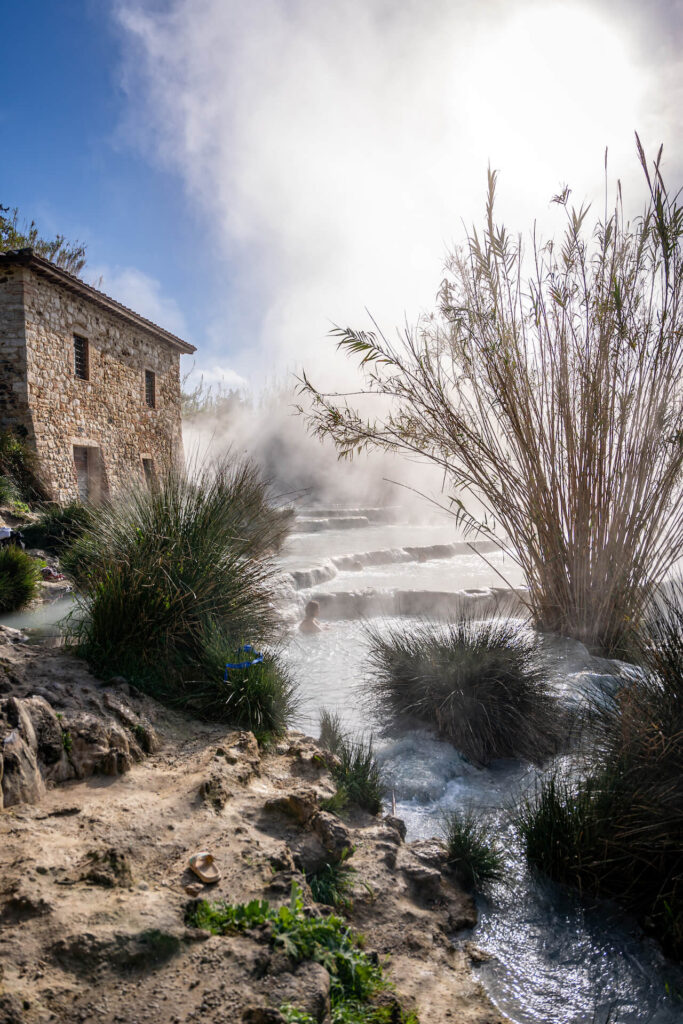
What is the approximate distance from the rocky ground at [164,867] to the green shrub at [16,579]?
4023 millimetres

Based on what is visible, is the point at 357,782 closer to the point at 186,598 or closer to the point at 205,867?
the point at 205,867

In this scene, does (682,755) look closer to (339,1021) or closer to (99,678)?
(339,1021)

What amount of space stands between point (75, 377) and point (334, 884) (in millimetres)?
14261

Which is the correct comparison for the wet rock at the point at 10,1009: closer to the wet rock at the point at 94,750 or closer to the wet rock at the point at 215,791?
the wet rock at the point at 215,791

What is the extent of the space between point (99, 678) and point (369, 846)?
6.31 ft

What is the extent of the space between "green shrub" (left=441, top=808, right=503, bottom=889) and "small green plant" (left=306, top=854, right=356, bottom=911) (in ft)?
2.35

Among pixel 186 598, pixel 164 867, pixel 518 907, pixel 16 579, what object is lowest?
pixel 518 907

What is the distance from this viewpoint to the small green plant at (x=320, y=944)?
1.82 meters

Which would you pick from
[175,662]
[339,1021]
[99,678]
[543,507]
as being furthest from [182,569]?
[543,507]

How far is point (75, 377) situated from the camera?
14.3 metres

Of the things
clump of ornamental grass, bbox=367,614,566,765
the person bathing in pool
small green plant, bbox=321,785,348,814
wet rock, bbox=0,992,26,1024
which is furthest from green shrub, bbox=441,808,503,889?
the person bathing in pool

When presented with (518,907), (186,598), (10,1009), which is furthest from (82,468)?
(10,1009)

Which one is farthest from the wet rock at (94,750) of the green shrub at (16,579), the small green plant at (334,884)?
the green shrub at (16,579)

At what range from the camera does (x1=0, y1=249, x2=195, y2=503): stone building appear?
1248 cm
